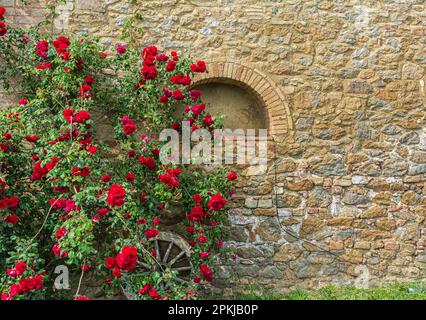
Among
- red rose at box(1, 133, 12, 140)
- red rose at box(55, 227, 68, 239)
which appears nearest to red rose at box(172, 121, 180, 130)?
red rose at box(1, 133, 12, 140)

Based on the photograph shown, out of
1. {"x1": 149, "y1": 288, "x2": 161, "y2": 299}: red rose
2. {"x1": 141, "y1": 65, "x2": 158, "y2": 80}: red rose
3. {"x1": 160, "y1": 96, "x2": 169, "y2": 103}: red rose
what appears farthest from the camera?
{"x1": 160, "y1": 96, "x2": 169, "y2": 103}: red rose

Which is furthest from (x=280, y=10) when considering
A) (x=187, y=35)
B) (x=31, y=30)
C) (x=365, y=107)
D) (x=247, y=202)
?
(x=31, y=30)

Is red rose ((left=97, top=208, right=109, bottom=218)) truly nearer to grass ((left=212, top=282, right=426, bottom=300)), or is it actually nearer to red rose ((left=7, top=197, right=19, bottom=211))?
red rose ((left=7, top=197, right=19, bottom=211))

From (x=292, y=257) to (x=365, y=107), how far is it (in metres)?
1.71

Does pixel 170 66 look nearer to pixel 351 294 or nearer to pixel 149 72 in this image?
pixel 149 72

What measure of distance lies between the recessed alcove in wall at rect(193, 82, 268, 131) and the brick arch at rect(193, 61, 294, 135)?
10 centimetres

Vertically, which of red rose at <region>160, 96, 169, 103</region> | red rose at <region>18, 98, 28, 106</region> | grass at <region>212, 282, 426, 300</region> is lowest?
grass at <region>212, 282, 426, 300</region>

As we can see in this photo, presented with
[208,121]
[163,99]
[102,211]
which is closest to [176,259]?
[102,211]

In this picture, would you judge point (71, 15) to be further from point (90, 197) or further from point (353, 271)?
point (353, 271)

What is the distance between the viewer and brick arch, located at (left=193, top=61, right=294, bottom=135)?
4875 millimetres

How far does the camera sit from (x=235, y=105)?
511cm

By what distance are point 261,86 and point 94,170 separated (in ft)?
6.40

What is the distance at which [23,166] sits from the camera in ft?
13.9
